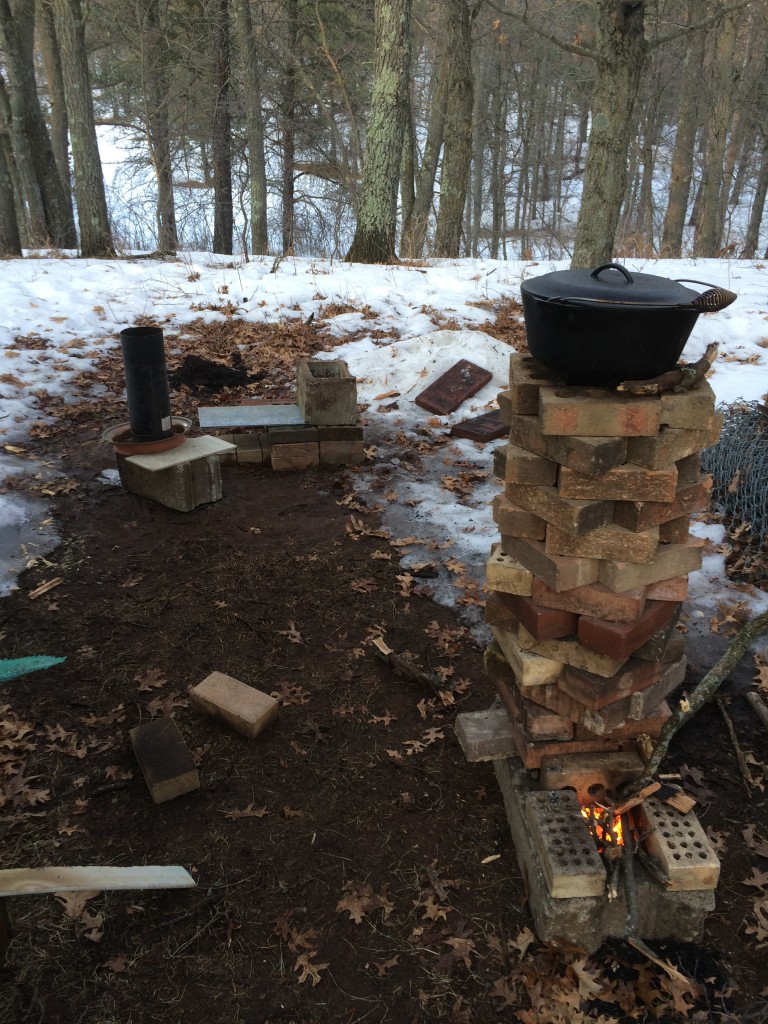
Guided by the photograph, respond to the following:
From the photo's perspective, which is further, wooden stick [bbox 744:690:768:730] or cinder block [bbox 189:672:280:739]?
wooden stick [bbox 744:690:768:730]

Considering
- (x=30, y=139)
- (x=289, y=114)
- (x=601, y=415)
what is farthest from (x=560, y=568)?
(x=289, y=114)

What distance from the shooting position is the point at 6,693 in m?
3.91

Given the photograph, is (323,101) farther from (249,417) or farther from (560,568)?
(560,568)

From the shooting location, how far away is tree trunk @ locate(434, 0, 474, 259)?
1413 centimetres

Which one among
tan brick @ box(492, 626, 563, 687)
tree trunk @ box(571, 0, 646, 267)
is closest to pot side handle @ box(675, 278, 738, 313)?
tan brick @ box(492, 626, 563, 687)

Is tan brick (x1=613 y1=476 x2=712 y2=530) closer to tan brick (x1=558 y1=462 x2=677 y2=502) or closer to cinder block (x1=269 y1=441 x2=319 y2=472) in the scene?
tan brick (x1=558 y1=462 x2=677 y2=502)

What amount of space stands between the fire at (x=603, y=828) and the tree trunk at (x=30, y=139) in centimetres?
1616

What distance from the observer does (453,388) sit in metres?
7.85

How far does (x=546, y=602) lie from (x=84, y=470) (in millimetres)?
4898

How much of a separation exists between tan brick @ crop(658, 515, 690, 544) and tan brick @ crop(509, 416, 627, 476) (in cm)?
38

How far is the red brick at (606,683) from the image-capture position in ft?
9.36

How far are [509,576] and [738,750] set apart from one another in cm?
167

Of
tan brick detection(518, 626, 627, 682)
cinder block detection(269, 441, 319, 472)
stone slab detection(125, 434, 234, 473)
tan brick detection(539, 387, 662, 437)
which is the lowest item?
cinder block detection(269, 441, 319, 472)

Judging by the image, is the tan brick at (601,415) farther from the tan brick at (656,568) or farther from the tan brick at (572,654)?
the tan brick at (572,654)
